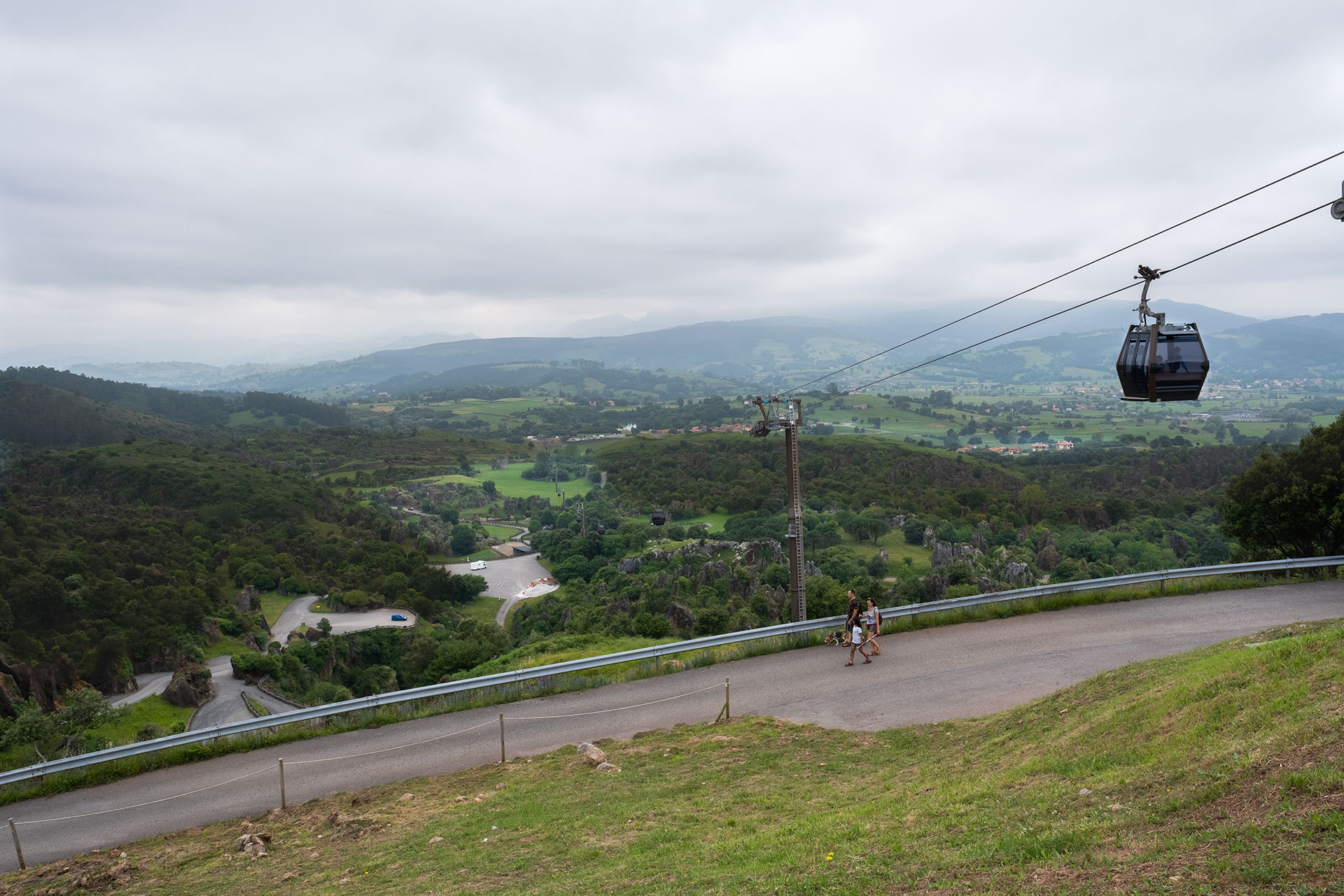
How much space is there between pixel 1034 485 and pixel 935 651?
62.7 meters

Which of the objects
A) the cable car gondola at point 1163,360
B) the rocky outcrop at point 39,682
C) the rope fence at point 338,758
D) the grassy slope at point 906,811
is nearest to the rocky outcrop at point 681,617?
the rope fence at point 338,758

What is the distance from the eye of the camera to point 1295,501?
2100cm

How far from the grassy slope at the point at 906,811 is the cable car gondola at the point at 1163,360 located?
3.82 m

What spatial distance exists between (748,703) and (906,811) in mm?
6888

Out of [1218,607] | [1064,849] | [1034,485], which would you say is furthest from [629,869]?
[1034,485]

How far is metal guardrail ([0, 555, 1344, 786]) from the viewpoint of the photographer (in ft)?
44.2

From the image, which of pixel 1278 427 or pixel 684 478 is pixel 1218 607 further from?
pixel 1278 427

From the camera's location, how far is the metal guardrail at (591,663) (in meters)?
13.5

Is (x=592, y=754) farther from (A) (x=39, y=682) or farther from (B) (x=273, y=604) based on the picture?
(B) (x=273, y=604)

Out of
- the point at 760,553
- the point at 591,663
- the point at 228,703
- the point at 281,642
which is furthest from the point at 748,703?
→ the point at 281,642

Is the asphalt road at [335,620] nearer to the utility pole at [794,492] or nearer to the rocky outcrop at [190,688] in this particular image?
the rocky outcrop at [190,688]

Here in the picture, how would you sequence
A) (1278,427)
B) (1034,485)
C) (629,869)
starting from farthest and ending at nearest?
(1278,427), (1034,485), (629,869)

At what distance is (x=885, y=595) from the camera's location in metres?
34.1

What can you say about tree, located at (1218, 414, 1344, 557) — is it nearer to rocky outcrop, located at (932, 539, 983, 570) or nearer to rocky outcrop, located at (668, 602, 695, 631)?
rocky outcrop, located at (932, 539, 983, 570)
